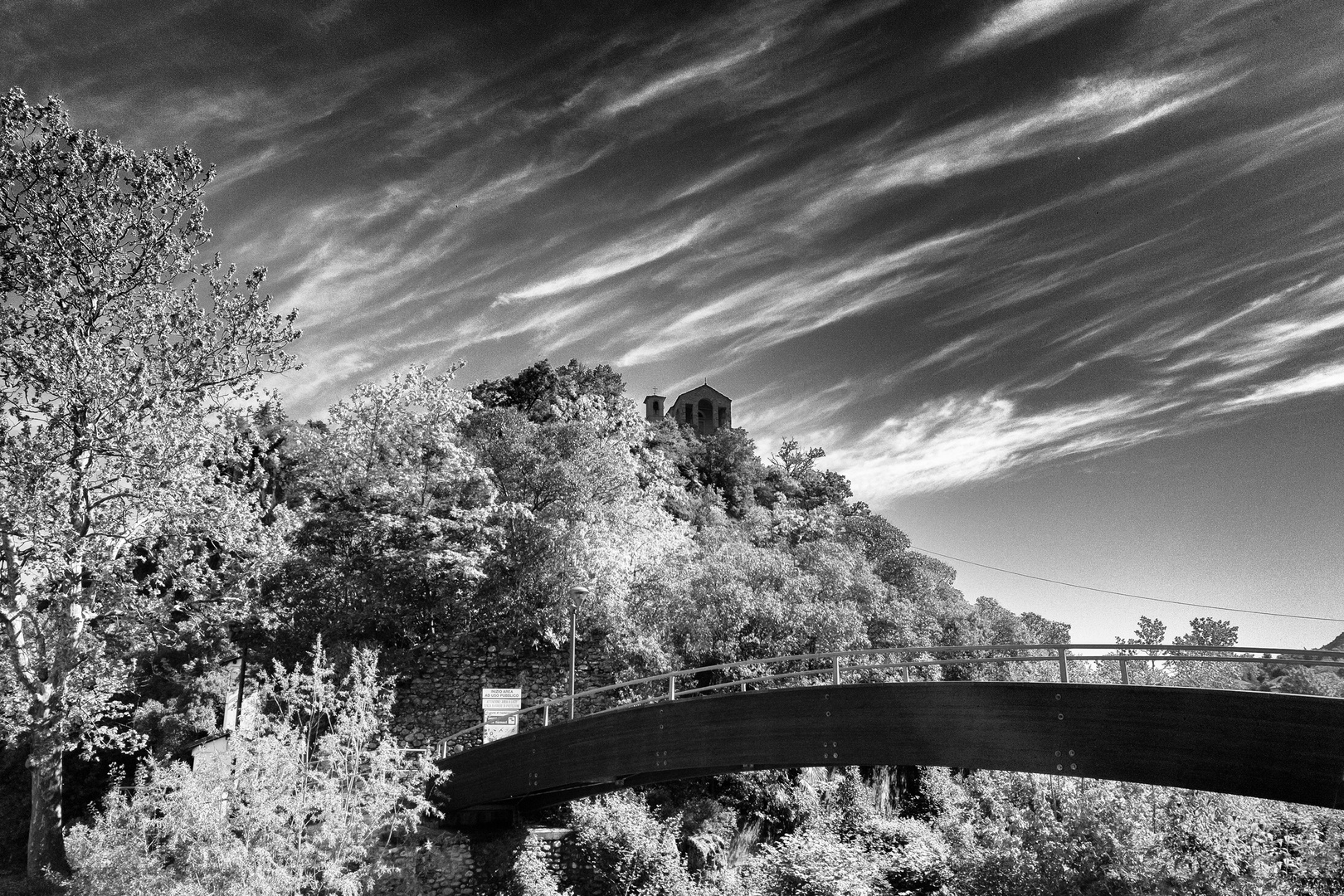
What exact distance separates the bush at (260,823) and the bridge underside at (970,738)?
3.06 m

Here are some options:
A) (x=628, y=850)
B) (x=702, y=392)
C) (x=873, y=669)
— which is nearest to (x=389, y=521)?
(x=628, y=850)

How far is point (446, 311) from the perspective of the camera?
2231 centimetres

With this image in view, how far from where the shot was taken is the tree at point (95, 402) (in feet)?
51.8

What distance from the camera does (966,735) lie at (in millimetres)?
10984

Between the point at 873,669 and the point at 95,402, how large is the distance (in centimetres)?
1446

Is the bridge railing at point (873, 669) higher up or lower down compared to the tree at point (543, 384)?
lower down

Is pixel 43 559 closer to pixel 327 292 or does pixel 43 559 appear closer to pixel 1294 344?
pixel 327 292

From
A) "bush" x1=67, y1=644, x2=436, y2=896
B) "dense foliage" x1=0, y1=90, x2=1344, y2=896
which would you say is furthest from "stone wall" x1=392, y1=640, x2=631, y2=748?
"bush" x1=67, y1=644, x2=436, y2=896

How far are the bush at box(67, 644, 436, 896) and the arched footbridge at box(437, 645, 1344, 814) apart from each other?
2.68m

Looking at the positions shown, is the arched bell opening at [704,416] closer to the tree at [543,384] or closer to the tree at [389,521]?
the tree at [543,384]

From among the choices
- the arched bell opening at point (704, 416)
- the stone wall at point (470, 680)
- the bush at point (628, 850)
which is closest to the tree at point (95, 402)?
the stone wall at point (470, 680)

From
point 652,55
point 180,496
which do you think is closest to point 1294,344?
point 652,55

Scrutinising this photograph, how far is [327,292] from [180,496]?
5.67 metres

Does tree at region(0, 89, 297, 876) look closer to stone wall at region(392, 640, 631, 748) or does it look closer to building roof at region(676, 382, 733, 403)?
stone wall at region(392, 640, 631, 748)
